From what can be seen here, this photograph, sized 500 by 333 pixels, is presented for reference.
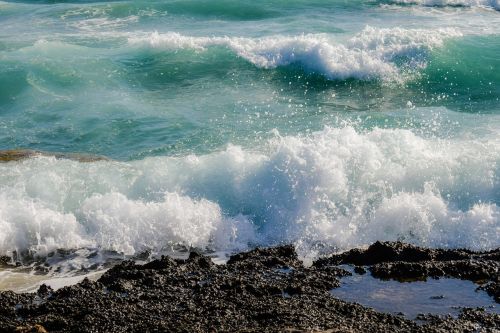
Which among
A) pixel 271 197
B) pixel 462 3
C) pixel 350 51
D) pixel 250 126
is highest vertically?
pixel 462 3

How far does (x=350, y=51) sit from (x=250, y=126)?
511 cm

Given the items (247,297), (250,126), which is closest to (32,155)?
(250,126)

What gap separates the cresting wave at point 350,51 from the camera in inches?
632

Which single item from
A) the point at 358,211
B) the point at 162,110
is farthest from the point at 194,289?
the point at 162,110

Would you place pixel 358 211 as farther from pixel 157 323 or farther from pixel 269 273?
pixel 157 323

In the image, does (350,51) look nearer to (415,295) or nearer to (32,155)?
(32,155)

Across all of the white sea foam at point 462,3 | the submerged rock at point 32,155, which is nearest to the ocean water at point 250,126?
the white sea foam at point 462,3

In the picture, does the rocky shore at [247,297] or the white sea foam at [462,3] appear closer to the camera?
the rocky shore at [247,297]

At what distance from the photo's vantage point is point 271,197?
9477 mm

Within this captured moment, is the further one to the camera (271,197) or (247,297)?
(271,197)

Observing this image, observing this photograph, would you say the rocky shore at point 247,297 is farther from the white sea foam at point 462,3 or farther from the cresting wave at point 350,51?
the white sea foam at point 462,3

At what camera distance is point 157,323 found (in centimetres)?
581

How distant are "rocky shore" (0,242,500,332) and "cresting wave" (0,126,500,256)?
1371 millimetres

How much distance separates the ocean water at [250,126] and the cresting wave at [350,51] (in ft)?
0.17
